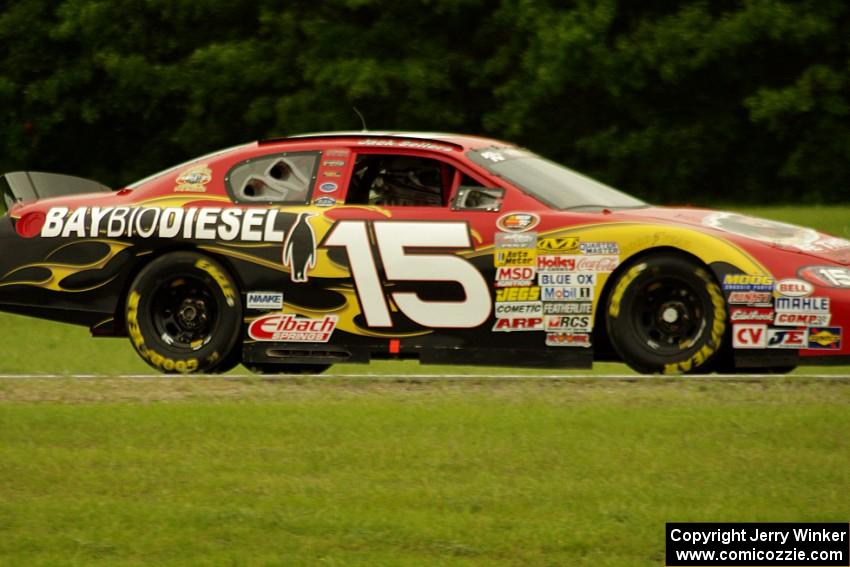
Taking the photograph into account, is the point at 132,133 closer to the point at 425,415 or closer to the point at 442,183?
the point at 442,183

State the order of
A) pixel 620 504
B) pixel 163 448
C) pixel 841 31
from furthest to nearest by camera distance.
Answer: pixel 841 31
pixel 163 448
pixel 620 504

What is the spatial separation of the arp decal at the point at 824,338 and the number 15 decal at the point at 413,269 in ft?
6.10

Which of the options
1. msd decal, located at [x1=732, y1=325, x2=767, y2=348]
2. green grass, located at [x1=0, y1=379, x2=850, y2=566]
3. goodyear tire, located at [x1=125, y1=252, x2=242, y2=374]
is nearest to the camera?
green grass, located at [x1=0, y1=379, x2=850, y2=566]

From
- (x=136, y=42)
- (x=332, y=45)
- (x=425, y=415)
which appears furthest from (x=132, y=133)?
(x=425, y=415)

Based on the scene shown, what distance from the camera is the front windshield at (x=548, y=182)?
10141mm

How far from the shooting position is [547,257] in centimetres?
974

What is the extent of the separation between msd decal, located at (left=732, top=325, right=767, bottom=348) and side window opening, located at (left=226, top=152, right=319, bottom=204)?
279 cm

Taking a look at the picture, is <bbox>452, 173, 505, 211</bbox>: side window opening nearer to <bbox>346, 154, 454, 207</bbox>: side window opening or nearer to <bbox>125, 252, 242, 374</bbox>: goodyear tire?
<bbox>346, 154, 454, 207</bbox>: side window opening

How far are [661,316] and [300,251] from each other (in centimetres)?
221

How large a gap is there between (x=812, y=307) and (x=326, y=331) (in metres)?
2.89

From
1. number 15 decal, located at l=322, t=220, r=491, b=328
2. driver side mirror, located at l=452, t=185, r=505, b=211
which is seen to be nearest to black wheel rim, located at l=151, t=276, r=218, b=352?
number 15 decal, located at l=322, t=220, r=491, b=328

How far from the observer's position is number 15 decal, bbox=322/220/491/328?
9867mm

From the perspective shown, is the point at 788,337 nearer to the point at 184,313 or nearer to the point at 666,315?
the point at 666,315

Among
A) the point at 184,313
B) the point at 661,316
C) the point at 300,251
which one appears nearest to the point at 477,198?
the point at 300,251
